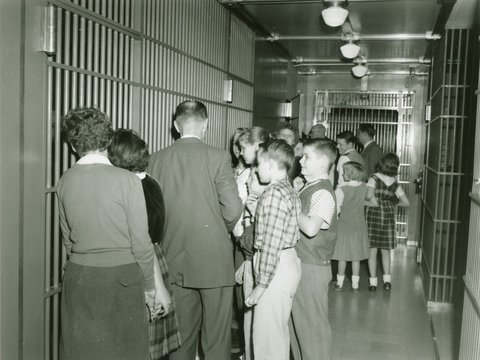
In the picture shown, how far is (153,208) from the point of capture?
2.80 meters

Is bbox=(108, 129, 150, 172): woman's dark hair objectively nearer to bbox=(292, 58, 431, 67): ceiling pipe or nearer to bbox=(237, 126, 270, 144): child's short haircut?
bbox=(237, 126, 270, 144): child's short haircut

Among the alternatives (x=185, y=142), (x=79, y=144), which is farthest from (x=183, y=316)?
(x=79, y=144)

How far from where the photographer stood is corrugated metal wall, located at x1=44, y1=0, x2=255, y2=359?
2.67 metres

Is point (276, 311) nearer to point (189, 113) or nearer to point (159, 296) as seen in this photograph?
point (159, 296)

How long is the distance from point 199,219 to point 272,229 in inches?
24.3

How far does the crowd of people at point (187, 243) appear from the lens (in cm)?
240

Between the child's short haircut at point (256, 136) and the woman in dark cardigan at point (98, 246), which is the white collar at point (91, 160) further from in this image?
the child's short haircut at point (256, 136)

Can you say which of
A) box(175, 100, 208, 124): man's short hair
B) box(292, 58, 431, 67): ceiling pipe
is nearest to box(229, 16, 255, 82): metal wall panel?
box(175, 100, 208, 124): man's short hair

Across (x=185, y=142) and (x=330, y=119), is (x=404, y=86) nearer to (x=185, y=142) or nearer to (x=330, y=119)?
(x=330, y=119)

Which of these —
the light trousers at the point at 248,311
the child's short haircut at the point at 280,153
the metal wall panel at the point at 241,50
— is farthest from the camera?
the metal wall panel at the point at 241,50

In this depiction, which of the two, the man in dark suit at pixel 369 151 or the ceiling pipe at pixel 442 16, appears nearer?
the ceiling pipe at pixel 442 16

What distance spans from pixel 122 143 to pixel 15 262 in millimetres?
823

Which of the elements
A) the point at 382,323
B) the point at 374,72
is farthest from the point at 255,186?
the point at 374,72

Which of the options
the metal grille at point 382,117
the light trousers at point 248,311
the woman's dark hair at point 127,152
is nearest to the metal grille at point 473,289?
the light trousers at point 248,311
